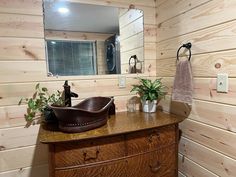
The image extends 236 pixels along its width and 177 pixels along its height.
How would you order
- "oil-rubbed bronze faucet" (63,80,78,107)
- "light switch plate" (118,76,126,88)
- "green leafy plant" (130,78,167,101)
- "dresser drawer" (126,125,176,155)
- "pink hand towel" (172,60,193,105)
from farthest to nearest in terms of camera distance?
"light switch plate" (118,76,126,88)
"green leafy plant" (130,78,167,101)
"oil-rubbed bronze faucet" (63,80,78,107)
"pink hand towel" (172,60,193,105)
"dresser drawer" (126,125,176,155)

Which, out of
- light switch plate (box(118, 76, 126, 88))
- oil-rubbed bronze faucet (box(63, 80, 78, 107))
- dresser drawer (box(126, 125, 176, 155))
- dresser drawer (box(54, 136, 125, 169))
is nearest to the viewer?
dresser drawer (box(54, 136, 125, 169))

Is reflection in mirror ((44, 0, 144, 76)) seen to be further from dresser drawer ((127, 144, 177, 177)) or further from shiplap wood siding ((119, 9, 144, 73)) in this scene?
dresser drawer ((127, 144, 177, 177))

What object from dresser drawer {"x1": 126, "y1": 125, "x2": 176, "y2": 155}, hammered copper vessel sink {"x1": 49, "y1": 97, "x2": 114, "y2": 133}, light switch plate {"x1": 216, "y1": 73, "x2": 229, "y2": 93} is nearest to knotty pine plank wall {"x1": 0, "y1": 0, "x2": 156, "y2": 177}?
hammered copper vessel sink {"x1": 49, "y1": 97, "x2": 114, "y2": 133}

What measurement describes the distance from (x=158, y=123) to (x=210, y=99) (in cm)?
38

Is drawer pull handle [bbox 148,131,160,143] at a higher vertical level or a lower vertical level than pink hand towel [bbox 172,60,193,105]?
lower

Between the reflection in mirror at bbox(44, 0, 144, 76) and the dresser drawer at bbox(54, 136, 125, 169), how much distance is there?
652 mm

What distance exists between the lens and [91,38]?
1601mm

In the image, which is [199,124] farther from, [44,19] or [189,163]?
[44,19]

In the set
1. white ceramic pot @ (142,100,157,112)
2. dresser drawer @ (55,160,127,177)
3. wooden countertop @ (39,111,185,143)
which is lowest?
dresser drawer @ (55,160,127,177)

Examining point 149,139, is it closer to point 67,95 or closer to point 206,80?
point 206,80

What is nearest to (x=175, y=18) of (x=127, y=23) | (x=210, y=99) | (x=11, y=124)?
(x=127, y=23)

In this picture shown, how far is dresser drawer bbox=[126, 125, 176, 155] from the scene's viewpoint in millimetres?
1248

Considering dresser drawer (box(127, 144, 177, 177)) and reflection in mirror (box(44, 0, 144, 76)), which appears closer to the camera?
dresser drawer (box(127, 144, 177, 177))

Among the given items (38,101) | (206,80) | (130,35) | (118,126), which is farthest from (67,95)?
(206,80)
